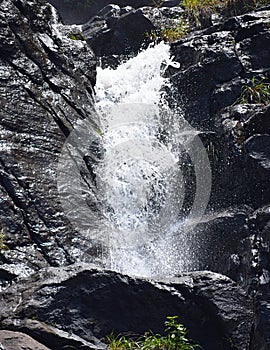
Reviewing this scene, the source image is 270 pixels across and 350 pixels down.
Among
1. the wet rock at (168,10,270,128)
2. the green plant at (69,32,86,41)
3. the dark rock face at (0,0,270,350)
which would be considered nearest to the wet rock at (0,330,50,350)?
the dark rock face at (0,0,270,350)

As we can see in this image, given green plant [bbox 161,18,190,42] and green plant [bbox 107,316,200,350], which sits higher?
green plant [bbox 161,18,190,42]

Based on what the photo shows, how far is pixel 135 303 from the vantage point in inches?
197

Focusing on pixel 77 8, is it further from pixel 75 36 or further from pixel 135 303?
pixel 135 303

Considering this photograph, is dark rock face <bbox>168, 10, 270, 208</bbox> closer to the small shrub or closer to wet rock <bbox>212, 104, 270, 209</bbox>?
wet rock <bbox>212, 104, 270, 209</bbox>

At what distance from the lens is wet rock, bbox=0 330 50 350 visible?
4082 millimetres

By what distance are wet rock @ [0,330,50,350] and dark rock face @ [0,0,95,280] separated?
1.42 meters

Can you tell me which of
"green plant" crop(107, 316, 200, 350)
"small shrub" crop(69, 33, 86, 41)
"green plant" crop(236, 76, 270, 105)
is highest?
"small shrub" crop(69, 33, 86, 41)

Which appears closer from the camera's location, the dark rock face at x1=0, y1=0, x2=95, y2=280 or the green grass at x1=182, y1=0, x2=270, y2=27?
the dark rock face at x1=0, y1=0, x2=95, y2=280

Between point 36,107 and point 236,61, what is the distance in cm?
307

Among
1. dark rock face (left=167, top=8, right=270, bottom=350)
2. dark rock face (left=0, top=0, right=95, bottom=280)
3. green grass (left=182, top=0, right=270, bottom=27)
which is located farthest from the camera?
green grass (left=182, top=0, right=270, bottom=27)

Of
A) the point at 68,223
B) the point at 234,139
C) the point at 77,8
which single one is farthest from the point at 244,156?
the point at 77,8

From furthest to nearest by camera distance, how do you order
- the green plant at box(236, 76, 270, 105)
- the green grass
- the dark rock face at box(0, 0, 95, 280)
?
1. the green grass
2. the green plant at box(236, 76, 270, 105)
3. the dark rock face at box(0, 0, 95, 280)

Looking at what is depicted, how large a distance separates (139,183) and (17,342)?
393cm

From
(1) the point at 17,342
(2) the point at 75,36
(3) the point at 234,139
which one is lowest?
(1) the point at 17,342
